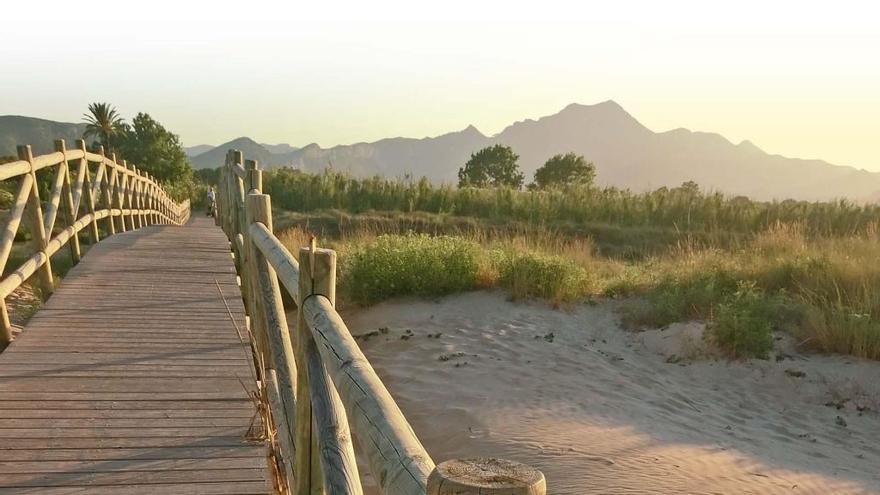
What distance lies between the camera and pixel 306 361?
229cm

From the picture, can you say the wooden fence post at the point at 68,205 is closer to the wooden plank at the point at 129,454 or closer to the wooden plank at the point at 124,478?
the wooden plank at the point at 129,454

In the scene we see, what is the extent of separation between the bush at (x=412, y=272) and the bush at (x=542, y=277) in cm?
55

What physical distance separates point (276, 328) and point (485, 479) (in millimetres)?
2691

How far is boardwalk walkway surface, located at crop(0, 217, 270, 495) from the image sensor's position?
2.93 m

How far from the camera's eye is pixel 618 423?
591 cm

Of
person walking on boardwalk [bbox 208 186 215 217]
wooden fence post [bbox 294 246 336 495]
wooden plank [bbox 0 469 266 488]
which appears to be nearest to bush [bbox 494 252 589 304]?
wooden plank [bbox 0 469 266 488]

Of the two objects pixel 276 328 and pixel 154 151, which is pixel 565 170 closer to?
pixel 154 151

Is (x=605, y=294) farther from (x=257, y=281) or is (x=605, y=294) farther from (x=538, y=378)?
(x=257, y=281)

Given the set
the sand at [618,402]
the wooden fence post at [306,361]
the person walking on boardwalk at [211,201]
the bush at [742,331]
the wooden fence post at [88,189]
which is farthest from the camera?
the person walking on boardwalk at [211,201]

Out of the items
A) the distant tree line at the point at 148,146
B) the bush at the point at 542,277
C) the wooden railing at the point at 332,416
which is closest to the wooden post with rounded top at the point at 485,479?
the wooden railing at the point at 332,416

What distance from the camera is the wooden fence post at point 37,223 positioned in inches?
217

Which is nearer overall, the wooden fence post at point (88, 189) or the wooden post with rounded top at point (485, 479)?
the wooden post with rounded top at point (485, 479)

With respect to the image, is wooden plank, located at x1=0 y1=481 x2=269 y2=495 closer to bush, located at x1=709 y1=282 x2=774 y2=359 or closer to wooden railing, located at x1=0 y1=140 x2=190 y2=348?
wooden railing, located at x1=0 y1=140 x2=190 y2=348

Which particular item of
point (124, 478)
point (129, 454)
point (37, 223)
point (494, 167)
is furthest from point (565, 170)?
point (124, 478)
